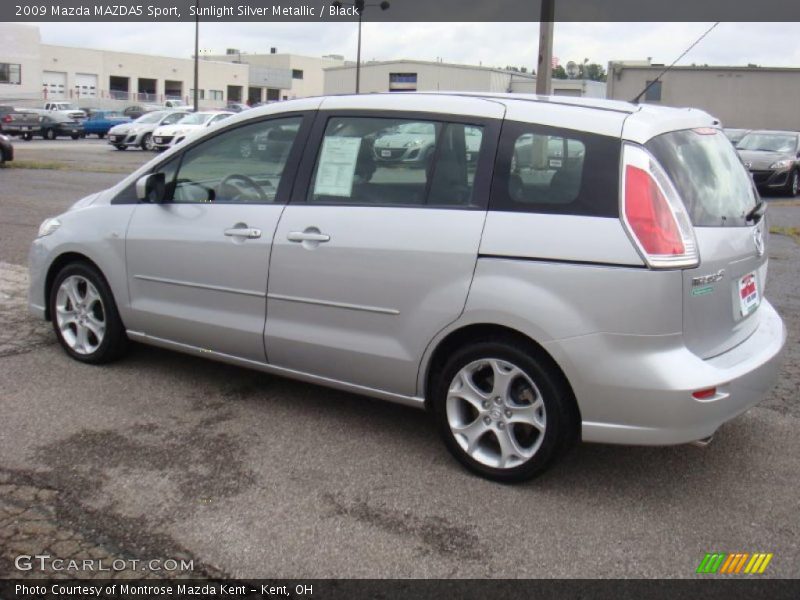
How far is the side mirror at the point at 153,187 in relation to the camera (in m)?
5.00

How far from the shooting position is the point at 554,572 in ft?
10.5

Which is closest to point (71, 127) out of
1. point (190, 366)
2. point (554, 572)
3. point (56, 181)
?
point (56, 181)

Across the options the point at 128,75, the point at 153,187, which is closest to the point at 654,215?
the point at 153,187

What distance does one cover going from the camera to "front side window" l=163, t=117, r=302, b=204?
15.3ft

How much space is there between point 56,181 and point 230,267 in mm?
14971

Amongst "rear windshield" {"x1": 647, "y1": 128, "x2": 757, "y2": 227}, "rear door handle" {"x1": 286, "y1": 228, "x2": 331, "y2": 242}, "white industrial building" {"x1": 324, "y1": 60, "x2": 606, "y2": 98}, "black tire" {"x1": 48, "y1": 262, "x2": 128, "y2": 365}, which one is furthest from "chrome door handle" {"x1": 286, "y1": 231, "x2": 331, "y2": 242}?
"white industrial building" {"x1": 324, "y1": 60, "x2": 606, "y2": 98}

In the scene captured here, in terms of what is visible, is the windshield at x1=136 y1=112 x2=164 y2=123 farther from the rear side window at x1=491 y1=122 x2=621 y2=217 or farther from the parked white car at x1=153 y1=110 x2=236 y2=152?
the rear side window at x1=491 y1=122 x2=621 y2=217

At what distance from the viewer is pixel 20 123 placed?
42.4 m

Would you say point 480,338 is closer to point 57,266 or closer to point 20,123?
point 57,266

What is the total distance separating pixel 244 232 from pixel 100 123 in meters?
47.6

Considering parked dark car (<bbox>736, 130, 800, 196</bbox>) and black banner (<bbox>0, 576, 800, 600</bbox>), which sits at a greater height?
parked dark car (<bbox>736, 130, 800, 196</bbox>)

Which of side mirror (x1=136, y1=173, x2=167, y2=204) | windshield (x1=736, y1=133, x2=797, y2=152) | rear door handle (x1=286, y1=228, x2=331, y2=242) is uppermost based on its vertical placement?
windshield (x1=736, y1=133, x2=797, y2=152)

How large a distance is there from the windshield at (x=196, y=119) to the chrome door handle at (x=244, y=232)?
28.2 meters

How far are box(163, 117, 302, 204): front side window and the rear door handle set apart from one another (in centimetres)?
31
